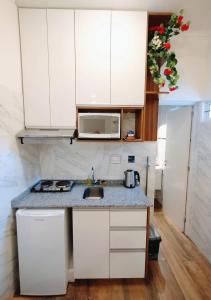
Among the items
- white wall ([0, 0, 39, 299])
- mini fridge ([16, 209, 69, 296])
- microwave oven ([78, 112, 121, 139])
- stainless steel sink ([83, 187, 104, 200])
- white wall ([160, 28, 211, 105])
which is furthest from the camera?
white wall ([160, 28, 211, 105])

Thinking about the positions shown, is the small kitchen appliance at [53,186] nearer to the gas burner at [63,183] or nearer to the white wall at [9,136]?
the gas burner at [63,183]

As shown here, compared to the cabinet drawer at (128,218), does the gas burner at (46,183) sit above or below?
above

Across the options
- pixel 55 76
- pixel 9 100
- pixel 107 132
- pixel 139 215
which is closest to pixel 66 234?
pixel 139 215

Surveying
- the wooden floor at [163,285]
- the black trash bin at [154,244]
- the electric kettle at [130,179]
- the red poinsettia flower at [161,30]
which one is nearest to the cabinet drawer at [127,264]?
the wooden floor at [163,285]

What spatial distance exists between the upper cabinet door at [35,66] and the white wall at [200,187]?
205cm

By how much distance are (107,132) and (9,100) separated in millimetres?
993

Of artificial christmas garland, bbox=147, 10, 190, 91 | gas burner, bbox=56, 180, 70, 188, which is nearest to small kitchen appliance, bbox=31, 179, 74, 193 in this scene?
gas burner, bbox=56, 180, 70, 188

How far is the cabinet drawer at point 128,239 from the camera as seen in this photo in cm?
181

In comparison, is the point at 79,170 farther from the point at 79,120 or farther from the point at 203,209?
the point at 203,209

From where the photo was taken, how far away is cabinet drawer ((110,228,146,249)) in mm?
1809

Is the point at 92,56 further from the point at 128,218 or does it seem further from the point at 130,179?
the point at 128,218

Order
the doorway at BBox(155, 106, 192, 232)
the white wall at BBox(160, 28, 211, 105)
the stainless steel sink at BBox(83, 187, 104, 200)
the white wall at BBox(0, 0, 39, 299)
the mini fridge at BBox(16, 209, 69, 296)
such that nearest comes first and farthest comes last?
the white wall at BBox(0, 0, 39, 299) < the mini fridge at BBox(16, 209, 69, 296) < the stainless steel sink at BBox(83, 187, 104, 200) < the white wall at BBox(160, 28, 211, 105) < the doorway at BBox(155, 106, 192, 232)

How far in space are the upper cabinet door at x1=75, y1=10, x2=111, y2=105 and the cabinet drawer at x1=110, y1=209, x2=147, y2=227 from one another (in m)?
1.17

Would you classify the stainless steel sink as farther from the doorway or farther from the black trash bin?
the doorway
